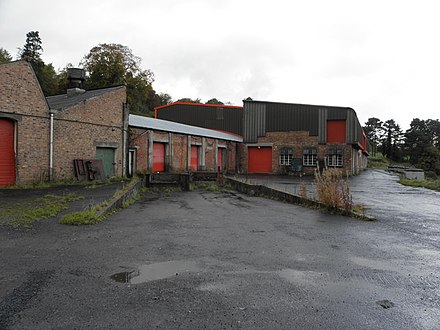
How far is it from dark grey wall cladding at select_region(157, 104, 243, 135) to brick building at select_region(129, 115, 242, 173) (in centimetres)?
676

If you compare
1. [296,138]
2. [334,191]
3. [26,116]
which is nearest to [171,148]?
[26,116]

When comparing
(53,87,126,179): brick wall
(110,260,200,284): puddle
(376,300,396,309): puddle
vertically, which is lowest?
(376,300,396,309): puddle

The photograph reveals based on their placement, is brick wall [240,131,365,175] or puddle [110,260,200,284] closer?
puddle [110,260,200,284]

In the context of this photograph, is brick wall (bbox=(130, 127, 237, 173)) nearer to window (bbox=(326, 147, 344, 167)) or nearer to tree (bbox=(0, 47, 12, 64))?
window (bbox=(326, 147, 344, 167))

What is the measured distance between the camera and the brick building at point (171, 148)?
21281mm

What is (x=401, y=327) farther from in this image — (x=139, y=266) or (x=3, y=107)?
(x=3, y=107)

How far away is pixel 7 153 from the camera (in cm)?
1396

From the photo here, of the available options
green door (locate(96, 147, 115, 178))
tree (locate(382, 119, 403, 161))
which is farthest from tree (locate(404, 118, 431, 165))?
green door (locate(96, 147, 115, 178))

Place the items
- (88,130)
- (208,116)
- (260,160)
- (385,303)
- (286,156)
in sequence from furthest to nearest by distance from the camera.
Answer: (208,116) < (260,160) < (286,156) < (88,130) < (385,303)

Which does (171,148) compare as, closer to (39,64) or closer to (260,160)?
(260,160)

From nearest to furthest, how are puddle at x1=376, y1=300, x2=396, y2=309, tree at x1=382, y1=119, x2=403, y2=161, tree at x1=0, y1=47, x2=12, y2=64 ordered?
puddle at x1=376, y1=300, x2=396, y2=309 < tree at x1=0, y1=47, x2=12, y2=64 < tree at x1=382, y1=119, x2=403, y2=161

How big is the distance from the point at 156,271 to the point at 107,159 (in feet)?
53.3

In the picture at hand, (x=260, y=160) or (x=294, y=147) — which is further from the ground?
(x=294, y=147)

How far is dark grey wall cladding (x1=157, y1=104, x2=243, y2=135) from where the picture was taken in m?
38.8
